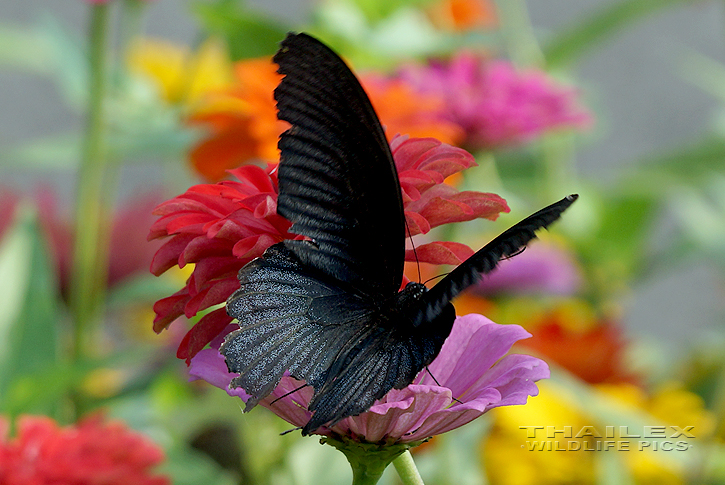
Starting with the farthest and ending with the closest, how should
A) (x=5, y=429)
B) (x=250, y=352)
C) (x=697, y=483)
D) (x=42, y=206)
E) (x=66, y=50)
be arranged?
(x=42, y=206), (x=66, y=50), (x=697, y=483), (x=5, y=429), (x=250, y=352)

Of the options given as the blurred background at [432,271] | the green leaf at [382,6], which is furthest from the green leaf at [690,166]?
the green leaf at [382,6]

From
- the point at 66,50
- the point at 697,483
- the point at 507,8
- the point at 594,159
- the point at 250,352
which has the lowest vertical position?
the point at 250,352

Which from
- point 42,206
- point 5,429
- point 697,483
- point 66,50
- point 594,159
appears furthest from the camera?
point 594,159

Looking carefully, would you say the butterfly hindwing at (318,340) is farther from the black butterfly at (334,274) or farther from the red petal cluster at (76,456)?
the red petal cluster at (76,456)

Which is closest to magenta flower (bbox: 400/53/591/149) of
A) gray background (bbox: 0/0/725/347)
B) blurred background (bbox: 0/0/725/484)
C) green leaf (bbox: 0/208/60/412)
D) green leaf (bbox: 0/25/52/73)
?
blurred background (bbox: 0/0/725/484)

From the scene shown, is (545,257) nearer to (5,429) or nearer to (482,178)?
(482,178)

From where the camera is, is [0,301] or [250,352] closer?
[250,352]

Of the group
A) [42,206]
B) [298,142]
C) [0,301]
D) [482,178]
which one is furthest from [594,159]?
[298,142]
